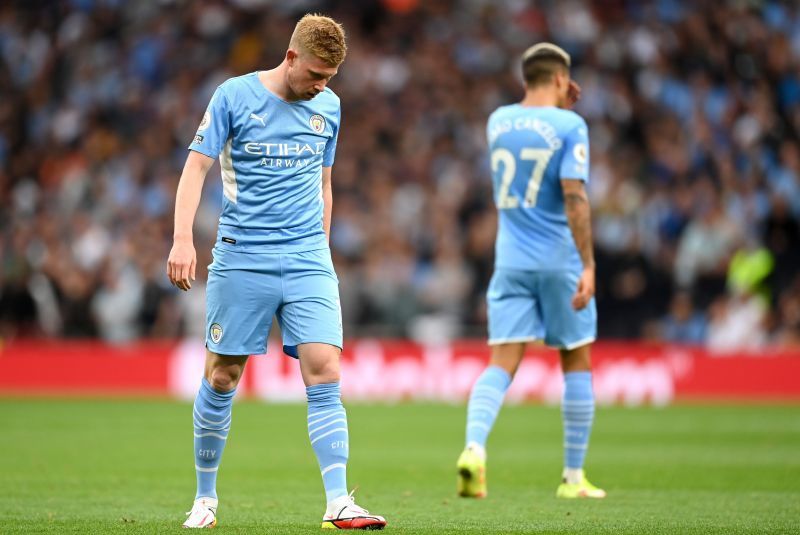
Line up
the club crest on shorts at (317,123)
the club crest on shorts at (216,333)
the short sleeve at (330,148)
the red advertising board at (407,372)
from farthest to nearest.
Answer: the red advertising board at (407,372)
the short sleeve at (330,148)
the club crest on shorts at (317,123)
the club crest on shorts at (216,333)

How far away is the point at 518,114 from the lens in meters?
8.79

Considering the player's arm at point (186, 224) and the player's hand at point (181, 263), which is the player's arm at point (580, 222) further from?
the player's hand at point (181, 263)

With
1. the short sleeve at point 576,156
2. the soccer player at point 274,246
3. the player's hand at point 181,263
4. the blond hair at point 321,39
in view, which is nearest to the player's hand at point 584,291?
the short sleeve at point 576,156

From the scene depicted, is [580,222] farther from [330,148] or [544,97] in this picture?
[330,148]

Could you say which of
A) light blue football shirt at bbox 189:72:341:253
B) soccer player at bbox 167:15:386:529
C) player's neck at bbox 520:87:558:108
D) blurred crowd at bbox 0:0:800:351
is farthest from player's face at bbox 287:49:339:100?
blurred crowd at bbox 0:0:800:351

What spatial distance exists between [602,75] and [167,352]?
28.9 ft

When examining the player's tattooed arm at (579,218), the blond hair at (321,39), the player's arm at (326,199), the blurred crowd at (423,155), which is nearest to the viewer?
the blond hair at (321,39)

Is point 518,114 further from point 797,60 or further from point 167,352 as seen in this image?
point 797,60

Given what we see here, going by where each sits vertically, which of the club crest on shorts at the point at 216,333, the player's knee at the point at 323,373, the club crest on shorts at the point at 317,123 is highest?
the club crest on shorts at the point at 317,123

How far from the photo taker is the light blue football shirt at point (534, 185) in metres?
8.66

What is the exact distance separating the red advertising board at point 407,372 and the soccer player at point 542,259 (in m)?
10.4

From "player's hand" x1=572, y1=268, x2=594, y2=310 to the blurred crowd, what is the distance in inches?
437

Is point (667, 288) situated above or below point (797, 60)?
below

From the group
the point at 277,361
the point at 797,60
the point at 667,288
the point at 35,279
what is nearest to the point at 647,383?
the point at 667,288
